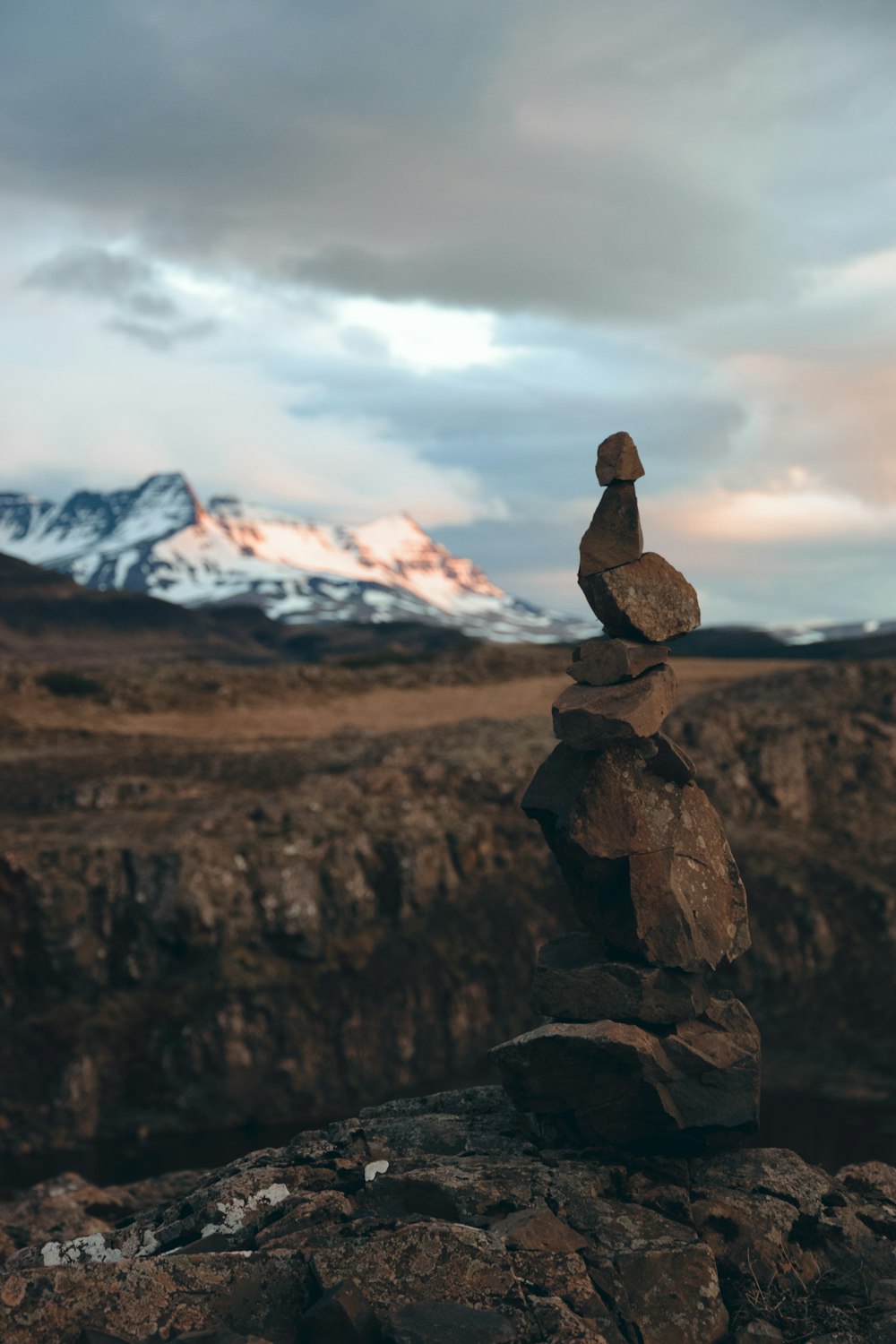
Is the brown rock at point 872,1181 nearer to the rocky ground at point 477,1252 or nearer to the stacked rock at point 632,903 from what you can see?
the rocky ground at point 477,1252

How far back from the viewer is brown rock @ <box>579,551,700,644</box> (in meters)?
21.6

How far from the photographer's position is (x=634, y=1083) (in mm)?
19594

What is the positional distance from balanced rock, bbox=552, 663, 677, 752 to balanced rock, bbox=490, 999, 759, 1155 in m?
4.83

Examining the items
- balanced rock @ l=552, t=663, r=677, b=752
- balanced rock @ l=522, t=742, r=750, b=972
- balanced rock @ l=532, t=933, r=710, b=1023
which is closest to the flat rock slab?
balanced rock @ l=532, t=933, r=710, b=1023

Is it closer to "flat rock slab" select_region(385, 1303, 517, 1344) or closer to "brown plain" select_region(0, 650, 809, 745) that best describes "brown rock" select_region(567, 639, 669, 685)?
"flat rock slab" select_region(385, 1303, 517, 1344)

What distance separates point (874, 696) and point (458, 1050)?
36195 mm

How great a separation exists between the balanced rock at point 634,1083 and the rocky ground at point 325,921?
84.8ft

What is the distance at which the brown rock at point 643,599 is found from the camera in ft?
70.7

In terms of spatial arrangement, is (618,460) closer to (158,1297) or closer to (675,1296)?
(675,1296)

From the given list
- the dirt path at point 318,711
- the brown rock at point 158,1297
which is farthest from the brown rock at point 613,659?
the dirt path at point 318,711

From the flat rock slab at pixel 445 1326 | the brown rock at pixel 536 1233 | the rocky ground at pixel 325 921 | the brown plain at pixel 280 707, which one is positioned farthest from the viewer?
the brown plain at pixel 280 707

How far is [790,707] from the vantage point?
6825 centimetres

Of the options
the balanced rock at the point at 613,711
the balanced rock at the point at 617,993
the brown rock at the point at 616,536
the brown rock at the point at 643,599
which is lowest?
the balanced rock at the point at 617,993

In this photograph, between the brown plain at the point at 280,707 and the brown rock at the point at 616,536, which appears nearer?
the brown rock at the point at 616,536
